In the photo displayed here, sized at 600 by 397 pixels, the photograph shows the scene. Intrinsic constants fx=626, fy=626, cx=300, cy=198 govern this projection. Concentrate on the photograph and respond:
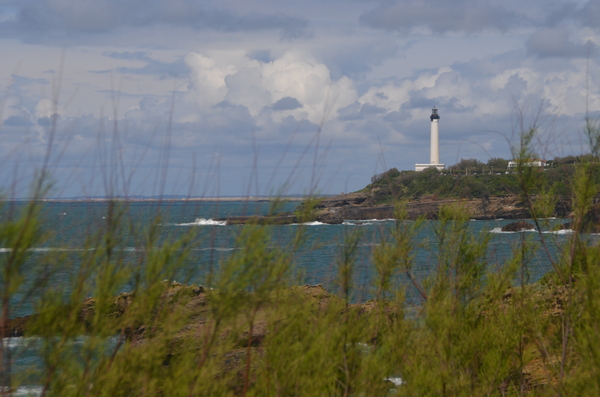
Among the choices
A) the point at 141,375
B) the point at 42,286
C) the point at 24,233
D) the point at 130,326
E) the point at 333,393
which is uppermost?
the point at 24,233

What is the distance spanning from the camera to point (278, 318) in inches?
204

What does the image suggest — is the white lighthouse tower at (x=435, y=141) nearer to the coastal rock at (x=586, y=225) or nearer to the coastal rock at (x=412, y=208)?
the coastal rock at (x=412, y=208)

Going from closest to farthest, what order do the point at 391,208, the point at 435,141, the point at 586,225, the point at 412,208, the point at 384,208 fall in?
the point at 586,225
the point at 412,208
the point at 391,208
the point at 384,208
the point at 435,141

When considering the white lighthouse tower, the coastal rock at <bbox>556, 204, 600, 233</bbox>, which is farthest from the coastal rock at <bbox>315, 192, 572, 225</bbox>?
the coastal rock at <bbox>556, 204, 600, 233</bbox>

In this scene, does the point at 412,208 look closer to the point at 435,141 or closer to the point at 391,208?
the point at 391,208

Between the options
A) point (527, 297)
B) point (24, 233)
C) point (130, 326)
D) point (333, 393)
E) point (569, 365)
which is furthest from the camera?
point (527, 297)

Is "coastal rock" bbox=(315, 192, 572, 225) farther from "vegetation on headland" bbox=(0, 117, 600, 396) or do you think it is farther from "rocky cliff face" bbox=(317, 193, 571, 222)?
"vegetation on headland" bbox=(0, 117, 600, 396)

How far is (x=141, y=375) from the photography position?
4.44 meters

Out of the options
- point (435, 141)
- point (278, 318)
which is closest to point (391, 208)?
point (435, 141)

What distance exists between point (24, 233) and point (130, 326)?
3.30ft

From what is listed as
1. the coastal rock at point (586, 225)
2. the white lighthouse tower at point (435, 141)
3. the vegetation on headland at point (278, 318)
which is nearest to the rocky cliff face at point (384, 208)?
the white lighthouse tower at point (435, 141)

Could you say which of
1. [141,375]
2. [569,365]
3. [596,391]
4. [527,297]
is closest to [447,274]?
[527,297]

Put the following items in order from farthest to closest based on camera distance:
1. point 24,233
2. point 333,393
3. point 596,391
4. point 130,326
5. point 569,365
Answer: point 569,365, point 333,393, point 596,391, point 130,326, point 24,233

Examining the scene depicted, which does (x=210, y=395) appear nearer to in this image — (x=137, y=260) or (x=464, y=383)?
(x=137, y=260)
